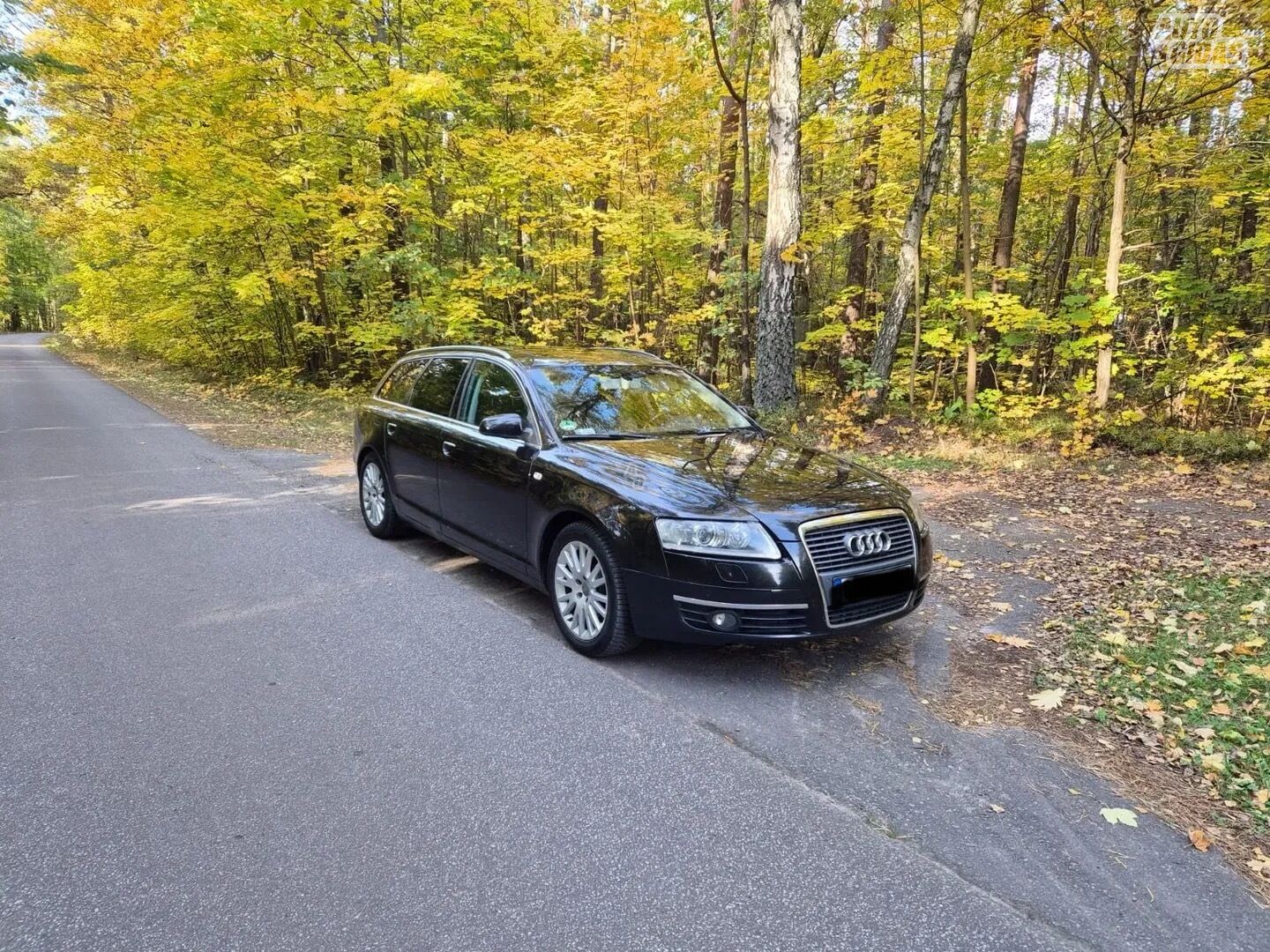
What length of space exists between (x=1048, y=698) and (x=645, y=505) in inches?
87.8

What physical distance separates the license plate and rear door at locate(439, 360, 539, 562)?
1.93 meters

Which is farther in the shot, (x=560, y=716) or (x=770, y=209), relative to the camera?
(x=770, y=209)

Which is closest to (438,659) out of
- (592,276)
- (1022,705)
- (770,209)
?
(1022,705)

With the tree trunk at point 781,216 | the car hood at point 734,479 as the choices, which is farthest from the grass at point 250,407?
the car hood at point 734,479

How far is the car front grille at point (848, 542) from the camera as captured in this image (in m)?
3.53

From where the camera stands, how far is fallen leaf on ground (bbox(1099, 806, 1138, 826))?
2.70 metres

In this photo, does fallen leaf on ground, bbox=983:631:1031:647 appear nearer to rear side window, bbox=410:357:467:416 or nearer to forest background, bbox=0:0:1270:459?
rear side window, bbox=410:357:467:416

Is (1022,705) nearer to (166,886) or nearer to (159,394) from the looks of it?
(166,886)

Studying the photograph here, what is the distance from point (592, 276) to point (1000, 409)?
989cm

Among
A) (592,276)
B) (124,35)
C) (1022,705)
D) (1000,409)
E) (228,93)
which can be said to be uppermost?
(124,35)

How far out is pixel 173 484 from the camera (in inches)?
316

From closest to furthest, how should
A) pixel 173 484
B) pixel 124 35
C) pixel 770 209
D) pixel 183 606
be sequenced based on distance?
pixel 183 606
pixel 173 484
pixel 770 209
pixel 124 35

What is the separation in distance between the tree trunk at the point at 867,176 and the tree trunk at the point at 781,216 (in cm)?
235

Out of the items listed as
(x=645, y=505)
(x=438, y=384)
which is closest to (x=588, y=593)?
(x=645, y=505)
